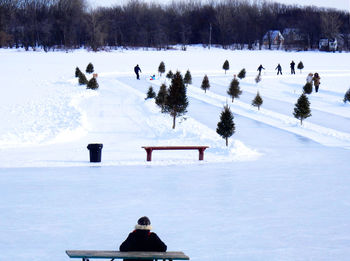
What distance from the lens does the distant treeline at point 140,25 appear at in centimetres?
7775

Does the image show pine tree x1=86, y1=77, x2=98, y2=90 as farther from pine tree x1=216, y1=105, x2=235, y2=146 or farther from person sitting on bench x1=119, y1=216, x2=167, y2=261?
person sitting on bench x1=119, y1=216, x2=167, y2=261

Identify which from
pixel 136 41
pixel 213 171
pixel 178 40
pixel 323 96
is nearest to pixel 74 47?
pixel 136 41

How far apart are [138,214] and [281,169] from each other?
534cm

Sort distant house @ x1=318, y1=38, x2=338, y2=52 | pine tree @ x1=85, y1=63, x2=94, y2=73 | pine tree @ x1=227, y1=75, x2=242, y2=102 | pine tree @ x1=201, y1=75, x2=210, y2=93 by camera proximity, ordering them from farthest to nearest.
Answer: distant house @ x1=318, y1=38, x2=338, y2=52
pine tree @ x1=85, y1=63, x2=94, y2=73
pine tree @ x1=201, y1=75, x2=210, y2=93
pine tree @ x1=227, y1=75, x2=242, y2=102

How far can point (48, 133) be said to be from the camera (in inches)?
712

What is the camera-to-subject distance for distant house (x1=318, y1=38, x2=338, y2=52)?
8219 centimetres

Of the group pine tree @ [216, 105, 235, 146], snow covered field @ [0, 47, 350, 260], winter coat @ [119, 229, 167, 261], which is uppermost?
winter coat @ [119, 229, 167, 261]

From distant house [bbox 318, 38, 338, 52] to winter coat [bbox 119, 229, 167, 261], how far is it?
81.7 m

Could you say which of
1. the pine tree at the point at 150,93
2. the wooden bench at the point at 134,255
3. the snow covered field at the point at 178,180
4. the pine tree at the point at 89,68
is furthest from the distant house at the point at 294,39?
the wooden bench at the point at 134,255

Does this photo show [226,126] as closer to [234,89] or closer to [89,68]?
[234,89]

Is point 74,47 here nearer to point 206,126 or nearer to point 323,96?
point 323,96

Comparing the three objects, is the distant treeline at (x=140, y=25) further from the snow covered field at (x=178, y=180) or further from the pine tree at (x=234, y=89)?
the snow covered field at (x=178, y=180)

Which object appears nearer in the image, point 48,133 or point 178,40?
point 48,133

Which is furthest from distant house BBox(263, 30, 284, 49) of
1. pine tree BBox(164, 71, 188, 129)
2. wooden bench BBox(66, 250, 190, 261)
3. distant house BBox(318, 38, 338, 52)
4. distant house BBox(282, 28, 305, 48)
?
wooden bench BBox(66, 250, 190, 261)
